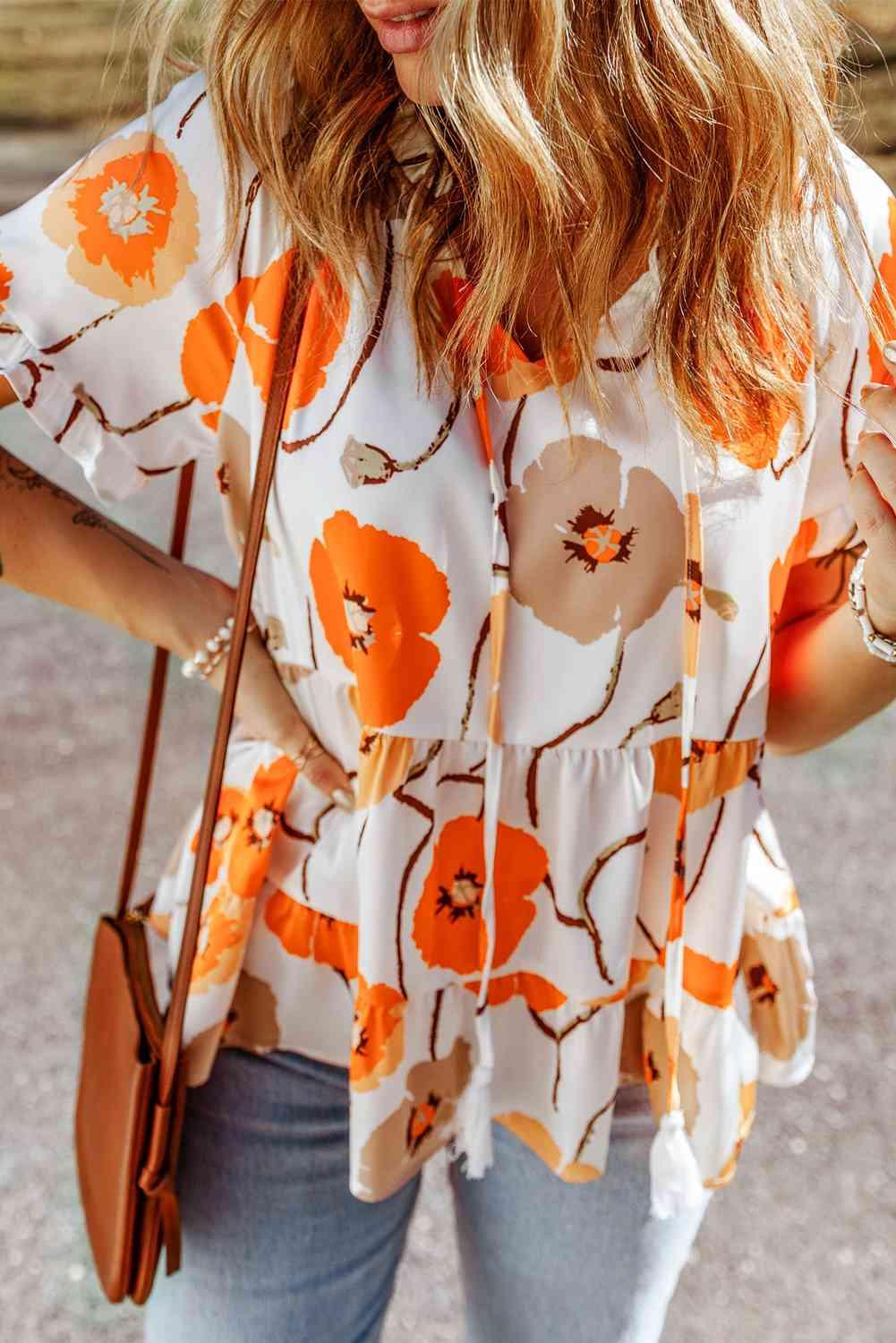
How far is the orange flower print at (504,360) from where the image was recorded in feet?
3.01

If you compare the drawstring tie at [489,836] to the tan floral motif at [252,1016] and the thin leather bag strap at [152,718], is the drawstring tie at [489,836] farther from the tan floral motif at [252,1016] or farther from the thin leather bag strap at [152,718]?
the thin leather bag strap at [152,718]

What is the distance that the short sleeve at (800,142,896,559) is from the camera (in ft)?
3.13

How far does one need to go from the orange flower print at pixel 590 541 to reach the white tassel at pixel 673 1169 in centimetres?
40

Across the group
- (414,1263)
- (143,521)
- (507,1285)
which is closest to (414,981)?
(507,1285)

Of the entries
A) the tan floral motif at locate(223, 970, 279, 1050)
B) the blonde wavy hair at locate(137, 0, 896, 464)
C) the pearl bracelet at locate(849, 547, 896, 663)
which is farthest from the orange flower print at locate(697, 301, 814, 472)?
the tan floral motif at locate(223, 970, 279, 1050)

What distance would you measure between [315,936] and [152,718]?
0.28 metres

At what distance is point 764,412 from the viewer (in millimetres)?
946

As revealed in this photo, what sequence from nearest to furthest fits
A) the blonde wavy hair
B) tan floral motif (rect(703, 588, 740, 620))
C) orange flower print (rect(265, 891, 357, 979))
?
the blonde wavy hair < tan floral motif (rect(703, 588, 740, 620)) < orange flower print (rect(265, 891, 357, 979))

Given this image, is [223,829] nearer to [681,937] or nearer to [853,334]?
[681,937]

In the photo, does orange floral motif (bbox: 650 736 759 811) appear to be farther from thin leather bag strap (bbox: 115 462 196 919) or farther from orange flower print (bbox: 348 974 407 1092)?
thin leather bag strap (bbox: 115 462 196 919)

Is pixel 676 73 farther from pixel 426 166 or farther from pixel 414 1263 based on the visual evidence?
pixel 414 1263

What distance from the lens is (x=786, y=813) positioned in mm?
2705

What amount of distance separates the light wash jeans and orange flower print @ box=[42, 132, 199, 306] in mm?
605

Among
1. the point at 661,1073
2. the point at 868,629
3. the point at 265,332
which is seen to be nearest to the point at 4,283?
the point at 265,332
